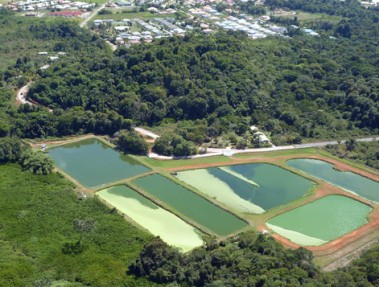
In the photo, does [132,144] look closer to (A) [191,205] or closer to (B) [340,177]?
(A) [191,205]

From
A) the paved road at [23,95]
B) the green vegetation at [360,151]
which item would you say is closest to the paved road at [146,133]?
the paved road at [23,95]

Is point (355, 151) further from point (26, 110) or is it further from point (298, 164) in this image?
point (26, 110)

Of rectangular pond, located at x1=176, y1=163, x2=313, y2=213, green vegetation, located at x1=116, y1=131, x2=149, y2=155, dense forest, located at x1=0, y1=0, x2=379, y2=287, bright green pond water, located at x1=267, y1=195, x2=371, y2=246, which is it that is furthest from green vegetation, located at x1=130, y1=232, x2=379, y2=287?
green vegetation, located at x1=116, y1=131, x2=149, y2=155

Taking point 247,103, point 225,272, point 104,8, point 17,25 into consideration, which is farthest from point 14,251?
point 104,8

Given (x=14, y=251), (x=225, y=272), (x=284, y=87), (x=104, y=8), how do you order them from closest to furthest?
1. (x=225, y=272)
2. (x=14, y=251)
3. (x=284, y=87)
4. (x=104, y=8)

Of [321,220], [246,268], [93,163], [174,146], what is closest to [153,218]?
[246,268]

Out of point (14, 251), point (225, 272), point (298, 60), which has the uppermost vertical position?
point (298, 60)
